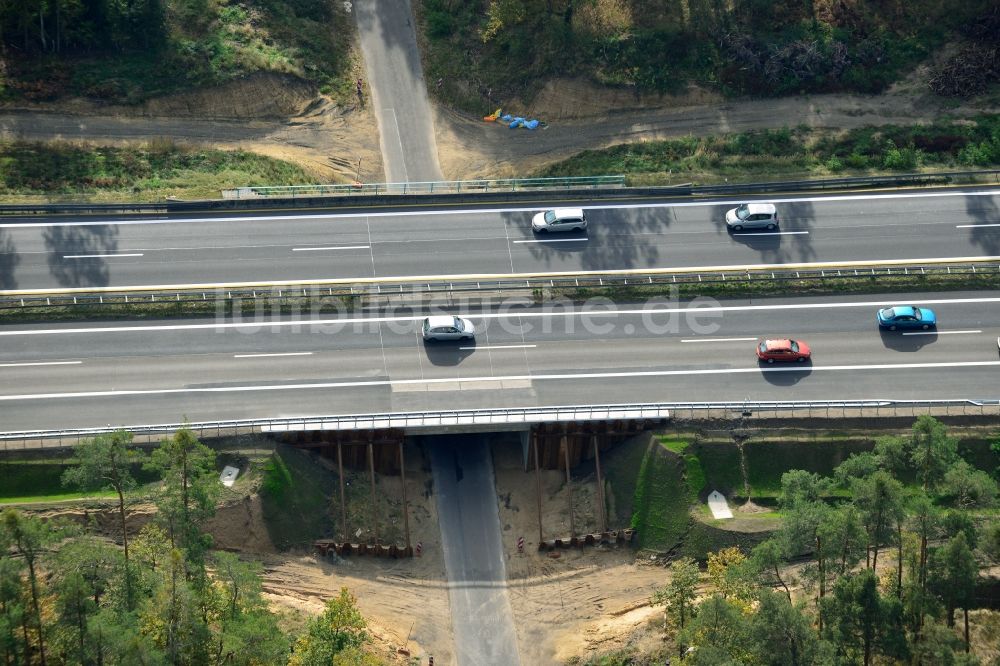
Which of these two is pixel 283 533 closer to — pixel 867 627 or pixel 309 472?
pixel 309 472

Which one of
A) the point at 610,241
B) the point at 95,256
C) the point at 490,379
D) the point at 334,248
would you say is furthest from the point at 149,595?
the point at 610,241

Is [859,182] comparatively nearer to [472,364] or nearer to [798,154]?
[798,154]

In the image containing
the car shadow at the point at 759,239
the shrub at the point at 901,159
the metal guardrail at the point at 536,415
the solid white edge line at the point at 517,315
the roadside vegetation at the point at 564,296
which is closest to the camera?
the metal guardrail at the point at 536,415

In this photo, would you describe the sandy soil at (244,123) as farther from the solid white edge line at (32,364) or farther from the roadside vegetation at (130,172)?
the solid white edge line at (32,364)

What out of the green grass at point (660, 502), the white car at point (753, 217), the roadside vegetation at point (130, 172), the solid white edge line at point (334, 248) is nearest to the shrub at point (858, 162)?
the white car at point (753, 217)

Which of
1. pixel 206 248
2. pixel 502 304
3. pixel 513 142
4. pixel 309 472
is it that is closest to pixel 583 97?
pixel 513 142

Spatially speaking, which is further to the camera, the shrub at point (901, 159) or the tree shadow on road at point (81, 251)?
the shrub at point (901, 159)

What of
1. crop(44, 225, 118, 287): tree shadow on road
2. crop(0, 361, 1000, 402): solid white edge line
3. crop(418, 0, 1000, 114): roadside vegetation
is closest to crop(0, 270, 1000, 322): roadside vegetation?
crop(44, 225, 118, 287): tree shadow on road
